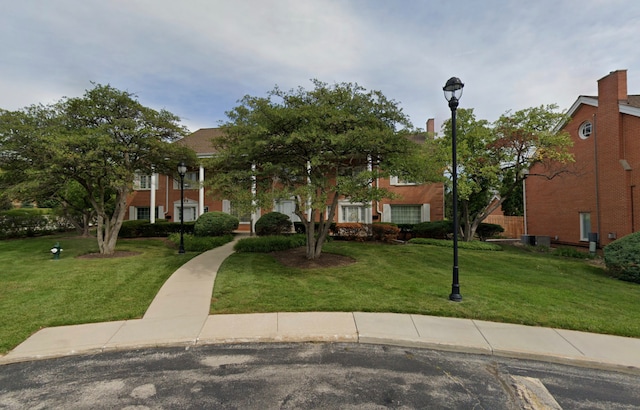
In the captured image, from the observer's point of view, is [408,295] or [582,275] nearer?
[408,295]

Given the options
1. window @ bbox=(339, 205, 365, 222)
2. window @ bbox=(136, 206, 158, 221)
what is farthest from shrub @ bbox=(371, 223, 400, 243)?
window @ bbox=(136, 206, 158, 221)

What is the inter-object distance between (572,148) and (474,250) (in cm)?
908

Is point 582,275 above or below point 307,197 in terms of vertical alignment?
below

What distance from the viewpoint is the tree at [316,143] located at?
876 cm

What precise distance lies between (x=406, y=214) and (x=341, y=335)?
59.2 feet

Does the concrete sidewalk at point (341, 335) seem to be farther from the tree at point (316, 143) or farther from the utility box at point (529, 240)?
the utility box at point (529, 240)

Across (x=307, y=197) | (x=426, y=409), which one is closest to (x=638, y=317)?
(x=426, y=409)

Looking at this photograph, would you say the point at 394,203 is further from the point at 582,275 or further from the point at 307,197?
the point at 307,197

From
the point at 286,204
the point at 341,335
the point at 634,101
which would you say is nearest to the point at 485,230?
the point at 634,101

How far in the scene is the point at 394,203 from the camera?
72.0ft

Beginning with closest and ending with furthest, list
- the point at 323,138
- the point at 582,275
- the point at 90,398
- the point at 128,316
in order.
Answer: the point at 90,398 → the point at 128,316 → the point at 323,138 → the point at 582,275

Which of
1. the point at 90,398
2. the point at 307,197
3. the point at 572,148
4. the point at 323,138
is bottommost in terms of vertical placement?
the point at 90,398

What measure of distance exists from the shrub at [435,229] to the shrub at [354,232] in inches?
144

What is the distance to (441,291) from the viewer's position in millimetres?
7609
